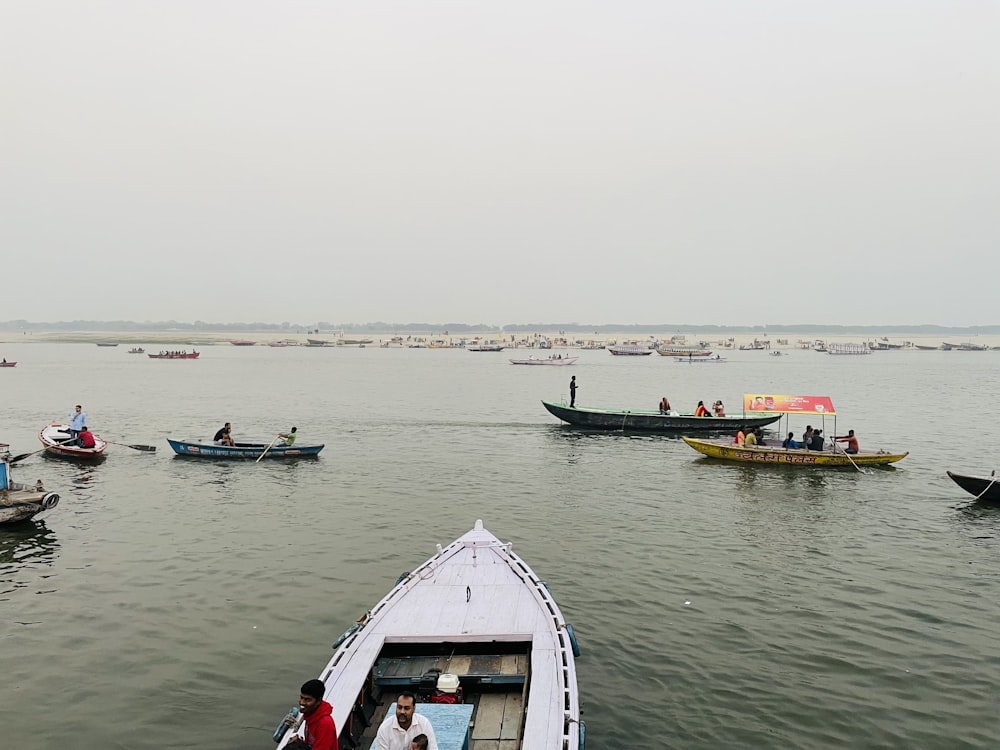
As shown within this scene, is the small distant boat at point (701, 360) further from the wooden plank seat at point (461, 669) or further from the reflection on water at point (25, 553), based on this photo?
the wooden plank seat at point (461, 669)

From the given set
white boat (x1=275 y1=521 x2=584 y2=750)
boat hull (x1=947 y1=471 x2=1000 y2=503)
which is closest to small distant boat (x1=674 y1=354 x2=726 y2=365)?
boat hull (x1=947 y1=471 x2=1000 y2=503)

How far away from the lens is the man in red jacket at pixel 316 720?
7090 millimetres

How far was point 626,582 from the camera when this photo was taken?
15.9 meters

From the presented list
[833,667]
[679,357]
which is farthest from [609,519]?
[679,357]

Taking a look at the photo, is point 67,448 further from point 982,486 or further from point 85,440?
point 982,486

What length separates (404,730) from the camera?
24.2 feet

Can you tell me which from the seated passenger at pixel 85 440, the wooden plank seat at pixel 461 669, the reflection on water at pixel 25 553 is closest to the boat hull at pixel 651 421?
the seated passenger at pixel 85 440

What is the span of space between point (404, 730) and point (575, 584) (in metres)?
8.89

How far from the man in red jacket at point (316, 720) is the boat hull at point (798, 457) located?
85.5 ft

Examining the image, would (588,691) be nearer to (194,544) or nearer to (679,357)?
(194,544)

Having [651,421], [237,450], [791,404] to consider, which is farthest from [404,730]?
[651,421]

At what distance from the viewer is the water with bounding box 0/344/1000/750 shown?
34.8 feet

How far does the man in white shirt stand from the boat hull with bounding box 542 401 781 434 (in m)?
32.8

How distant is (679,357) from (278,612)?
14640 cm
